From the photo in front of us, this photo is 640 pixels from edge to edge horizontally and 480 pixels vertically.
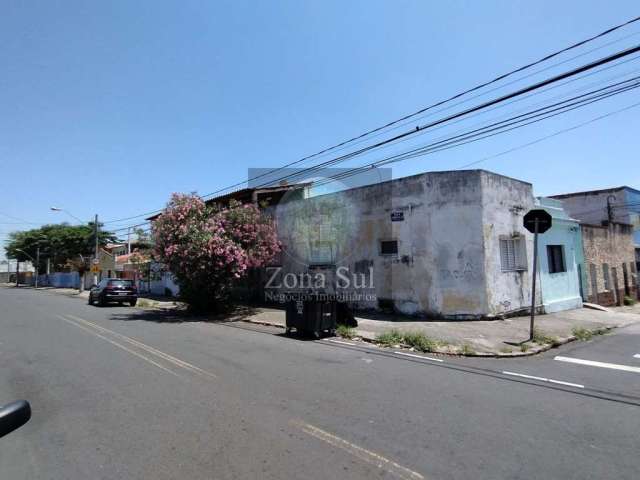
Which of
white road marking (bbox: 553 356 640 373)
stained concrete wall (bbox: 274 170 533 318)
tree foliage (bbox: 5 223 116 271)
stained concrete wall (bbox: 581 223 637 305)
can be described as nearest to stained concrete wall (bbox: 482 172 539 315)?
stained concrete wall (bbox: 274 170 533 318)

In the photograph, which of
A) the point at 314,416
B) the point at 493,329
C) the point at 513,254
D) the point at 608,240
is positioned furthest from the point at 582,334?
the point at 608,240

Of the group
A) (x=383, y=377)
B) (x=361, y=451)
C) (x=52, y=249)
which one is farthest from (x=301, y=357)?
(x=52, y=249)

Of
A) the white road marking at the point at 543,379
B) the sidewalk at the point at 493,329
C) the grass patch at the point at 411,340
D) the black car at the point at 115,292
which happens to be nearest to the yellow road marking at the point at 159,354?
the sidewalk at the point at 493,329

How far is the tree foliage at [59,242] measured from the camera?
50125 millimetres

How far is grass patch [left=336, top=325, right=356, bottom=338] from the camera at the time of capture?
1070 centimetres

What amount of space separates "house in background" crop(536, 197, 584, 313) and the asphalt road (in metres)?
6.94

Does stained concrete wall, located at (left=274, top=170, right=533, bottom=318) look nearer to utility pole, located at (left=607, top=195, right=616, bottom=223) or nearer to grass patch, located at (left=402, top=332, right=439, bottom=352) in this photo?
grass patch, located at (left=402, top=332, right=439, bottom=352)

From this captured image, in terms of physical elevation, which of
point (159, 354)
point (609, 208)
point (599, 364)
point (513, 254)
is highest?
point (609, 208)

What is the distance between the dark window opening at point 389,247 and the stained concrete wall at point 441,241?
0.15 meters

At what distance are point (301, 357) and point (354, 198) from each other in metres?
9.15

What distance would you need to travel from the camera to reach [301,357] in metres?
7.97

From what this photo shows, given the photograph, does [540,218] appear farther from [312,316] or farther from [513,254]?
[312,316]

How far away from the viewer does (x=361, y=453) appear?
3.65 m

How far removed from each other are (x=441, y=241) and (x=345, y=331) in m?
4.96
